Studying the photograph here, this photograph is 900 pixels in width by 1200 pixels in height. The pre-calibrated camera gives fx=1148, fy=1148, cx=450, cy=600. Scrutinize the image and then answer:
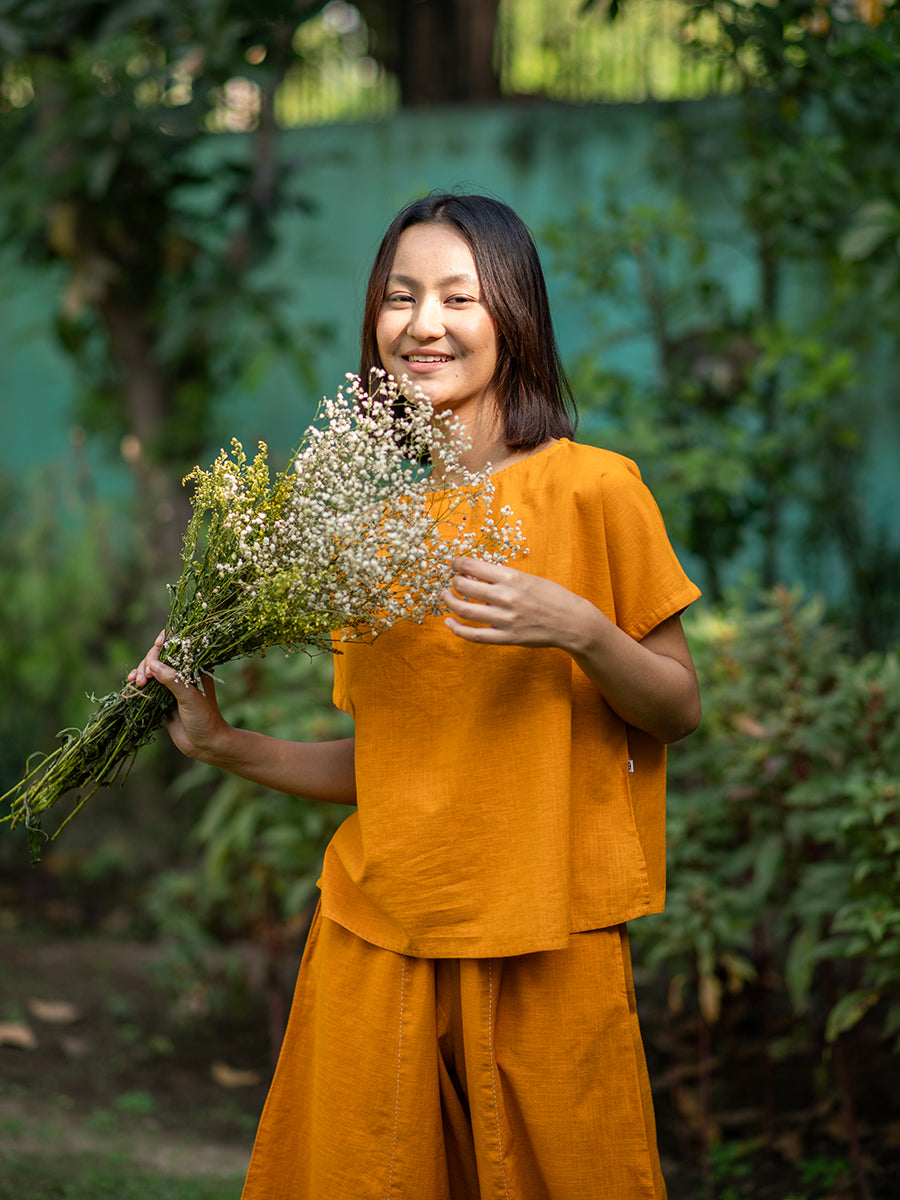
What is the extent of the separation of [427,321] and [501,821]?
0.70 metres

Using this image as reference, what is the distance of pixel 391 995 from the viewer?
5.36 ft

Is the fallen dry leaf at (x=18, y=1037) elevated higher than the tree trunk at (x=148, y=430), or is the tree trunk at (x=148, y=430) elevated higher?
the tree trunk at (x=148, y=430)

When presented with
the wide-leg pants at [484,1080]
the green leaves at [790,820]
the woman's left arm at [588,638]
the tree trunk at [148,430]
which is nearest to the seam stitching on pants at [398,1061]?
the wide-leg pants at [484,1080]

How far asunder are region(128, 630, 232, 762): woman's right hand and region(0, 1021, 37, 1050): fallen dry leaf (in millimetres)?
2322

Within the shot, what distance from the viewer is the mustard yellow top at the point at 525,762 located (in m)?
→ 1.54

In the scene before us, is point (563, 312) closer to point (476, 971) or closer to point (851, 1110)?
point (851, 1110)

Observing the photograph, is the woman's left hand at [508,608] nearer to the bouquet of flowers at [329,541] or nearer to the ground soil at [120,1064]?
the bouquet of flowers at [329,541]

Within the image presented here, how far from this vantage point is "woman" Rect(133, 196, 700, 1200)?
1.56 m

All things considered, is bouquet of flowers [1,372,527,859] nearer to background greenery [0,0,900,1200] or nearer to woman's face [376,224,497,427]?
woman's face [376,224,497,427]

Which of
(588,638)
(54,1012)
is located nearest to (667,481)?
(588,638)

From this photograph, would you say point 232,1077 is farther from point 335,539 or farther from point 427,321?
point 427,321

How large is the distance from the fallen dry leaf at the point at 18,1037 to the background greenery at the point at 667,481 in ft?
1.43

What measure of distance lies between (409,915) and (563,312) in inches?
152

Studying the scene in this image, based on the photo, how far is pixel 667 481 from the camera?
3.92 meters
